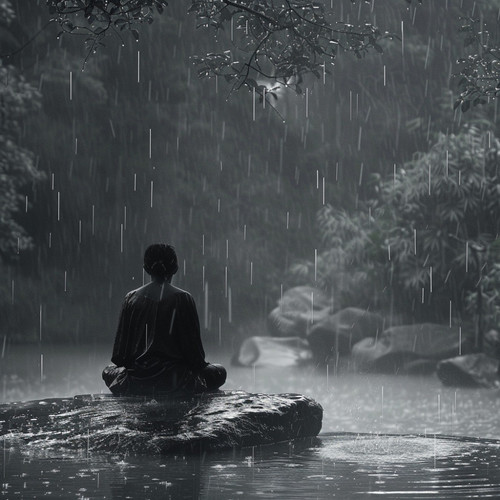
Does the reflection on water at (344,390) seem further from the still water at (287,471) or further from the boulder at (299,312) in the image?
the still water at (287,471)

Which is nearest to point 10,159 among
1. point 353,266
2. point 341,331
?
point 341,331

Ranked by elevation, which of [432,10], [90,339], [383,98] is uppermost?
[432,10]

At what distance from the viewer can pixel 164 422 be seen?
5531 mm

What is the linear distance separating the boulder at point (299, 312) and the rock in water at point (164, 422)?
43.0 feet

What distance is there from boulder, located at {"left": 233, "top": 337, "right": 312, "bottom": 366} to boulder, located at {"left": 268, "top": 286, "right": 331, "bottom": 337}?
0.50 m

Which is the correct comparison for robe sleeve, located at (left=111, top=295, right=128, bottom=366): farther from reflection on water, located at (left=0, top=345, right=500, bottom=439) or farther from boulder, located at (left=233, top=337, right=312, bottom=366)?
boulder, located at (left=233, top=337, right=312, bottom=366)

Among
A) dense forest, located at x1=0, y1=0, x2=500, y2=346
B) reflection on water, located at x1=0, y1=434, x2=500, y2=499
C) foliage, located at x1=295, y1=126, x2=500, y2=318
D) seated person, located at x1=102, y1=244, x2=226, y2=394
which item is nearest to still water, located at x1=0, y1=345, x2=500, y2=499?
reflection on water, located at x1=0, y1=434, x2=500, y2=499

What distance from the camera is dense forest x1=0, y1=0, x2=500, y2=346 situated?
866 inches

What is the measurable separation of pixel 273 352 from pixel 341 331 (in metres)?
1.33

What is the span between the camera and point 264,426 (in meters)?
5.86

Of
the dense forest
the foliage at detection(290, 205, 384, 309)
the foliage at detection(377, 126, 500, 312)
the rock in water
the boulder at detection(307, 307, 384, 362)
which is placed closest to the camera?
the rock in water

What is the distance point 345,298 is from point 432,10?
8291 mm

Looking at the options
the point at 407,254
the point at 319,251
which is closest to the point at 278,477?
the point at 407,254

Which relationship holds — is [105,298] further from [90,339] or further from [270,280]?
[270,280]
